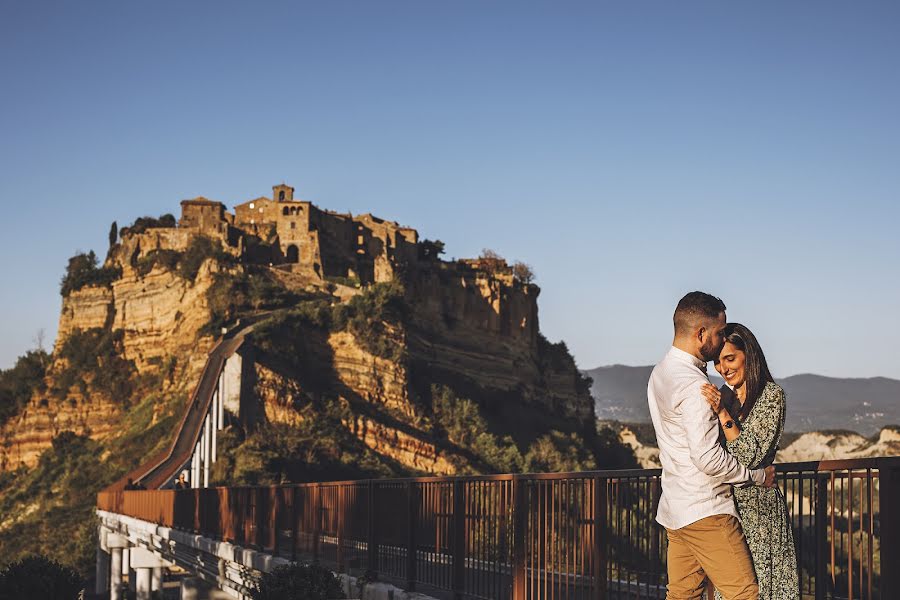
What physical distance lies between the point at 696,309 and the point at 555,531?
3.39 m

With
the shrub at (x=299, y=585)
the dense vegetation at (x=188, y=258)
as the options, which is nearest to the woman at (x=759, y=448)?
the shrub at (x=299, y=585)

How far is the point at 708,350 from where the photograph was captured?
622 centimetres

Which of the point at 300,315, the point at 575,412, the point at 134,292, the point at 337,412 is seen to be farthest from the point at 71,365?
the point at 575,412

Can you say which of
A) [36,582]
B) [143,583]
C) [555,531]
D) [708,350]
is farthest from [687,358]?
[143,583]

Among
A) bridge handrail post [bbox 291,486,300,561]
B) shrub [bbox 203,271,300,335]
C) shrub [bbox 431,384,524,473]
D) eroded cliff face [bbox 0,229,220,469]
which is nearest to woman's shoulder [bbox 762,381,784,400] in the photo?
bridge handrail post [bbox 291,486,300,561]

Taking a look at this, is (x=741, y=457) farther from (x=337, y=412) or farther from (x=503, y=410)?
(x=503, y=410)

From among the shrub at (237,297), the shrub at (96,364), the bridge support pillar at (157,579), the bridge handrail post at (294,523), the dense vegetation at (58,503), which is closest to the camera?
the bridge handrail post at (294,523)

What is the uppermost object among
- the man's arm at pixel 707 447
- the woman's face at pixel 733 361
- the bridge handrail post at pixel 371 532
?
the woman's face at pixel 733 361

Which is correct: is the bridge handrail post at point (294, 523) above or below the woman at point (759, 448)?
below

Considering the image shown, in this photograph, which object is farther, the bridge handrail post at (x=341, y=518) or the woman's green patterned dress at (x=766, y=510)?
the bridge handrail post at (x=341, y=518)

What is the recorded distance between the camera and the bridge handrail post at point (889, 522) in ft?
17.6

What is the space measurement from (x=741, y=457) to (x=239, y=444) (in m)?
48.2

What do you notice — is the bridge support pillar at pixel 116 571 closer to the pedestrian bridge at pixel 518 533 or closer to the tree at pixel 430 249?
the pedestrian bridge at pixel 518 533

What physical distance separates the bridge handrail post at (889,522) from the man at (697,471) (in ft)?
2.23
